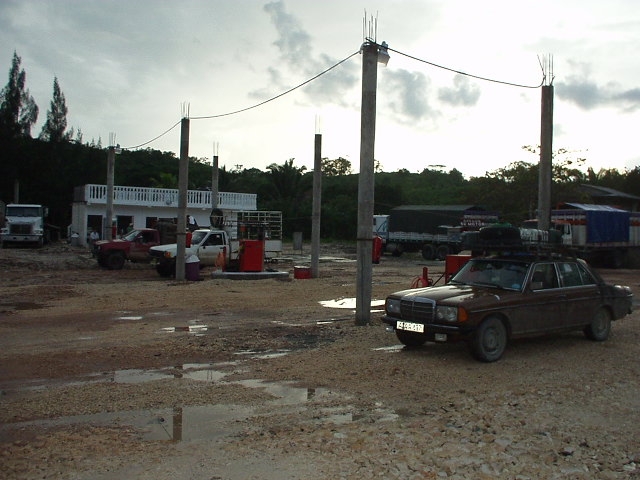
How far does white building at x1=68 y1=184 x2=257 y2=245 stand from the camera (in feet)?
132

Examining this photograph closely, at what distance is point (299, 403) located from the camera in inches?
266

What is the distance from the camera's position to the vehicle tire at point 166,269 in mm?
23016

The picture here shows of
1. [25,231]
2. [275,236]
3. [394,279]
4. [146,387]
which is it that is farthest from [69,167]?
[146,387]

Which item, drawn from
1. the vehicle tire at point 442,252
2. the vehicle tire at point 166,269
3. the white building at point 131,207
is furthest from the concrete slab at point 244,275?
the white building at point 131,207

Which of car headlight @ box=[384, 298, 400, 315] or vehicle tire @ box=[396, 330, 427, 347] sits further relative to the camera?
car headlight @ box=[384, 298, 400, 315]

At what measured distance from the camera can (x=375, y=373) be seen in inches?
316

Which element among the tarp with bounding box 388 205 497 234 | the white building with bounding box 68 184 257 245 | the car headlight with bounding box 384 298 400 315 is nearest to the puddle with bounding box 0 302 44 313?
the car headlight with bounding box 384 298 400 315

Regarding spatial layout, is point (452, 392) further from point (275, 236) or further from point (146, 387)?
point (275, 236)

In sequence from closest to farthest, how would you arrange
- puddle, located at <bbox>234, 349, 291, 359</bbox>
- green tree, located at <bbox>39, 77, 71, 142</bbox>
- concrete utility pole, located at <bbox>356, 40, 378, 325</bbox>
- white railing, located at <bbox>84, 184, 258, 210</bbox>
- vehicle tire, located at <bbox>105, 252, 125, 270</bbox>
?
puddle, located at <bbox>234, 349, 291, 359</bbox> → concrete utility pole, located at <bbox>356, 40, 378, 325</bbox> → vehicle tire, located at <bbox>105, 252, 125, 270</bbox> → white railing, located at <bbox>84, 184, 258, 210</bbox> → green tree, located at <bbox>39, 77, 71, 142</bbox>

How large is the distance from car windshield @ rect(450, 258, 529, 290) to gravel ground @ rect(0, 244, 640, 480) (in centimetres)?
100

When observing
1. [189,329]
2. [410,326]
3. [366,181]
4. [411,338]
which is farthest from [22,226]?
[410,326]

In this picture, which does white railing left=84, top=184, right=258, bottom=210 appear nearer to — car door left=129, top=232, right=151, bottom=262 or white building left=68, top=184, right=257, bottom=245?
white building left=68, top=184, right=257, bottom=245

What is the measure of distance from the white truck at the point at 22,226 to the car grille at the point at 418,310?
33.4 m

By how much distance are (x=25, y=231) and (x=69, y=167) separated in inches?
541
